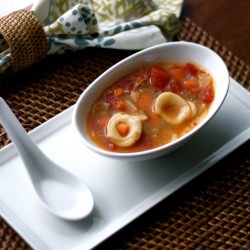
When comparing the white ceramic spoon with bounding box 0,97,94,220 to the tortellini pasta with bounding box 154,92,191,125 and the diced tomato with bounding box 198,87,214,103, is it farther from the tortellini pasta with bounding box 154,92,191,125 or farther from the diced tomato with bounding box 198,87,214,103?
the diced tomato with bounding box 198,87,214,103

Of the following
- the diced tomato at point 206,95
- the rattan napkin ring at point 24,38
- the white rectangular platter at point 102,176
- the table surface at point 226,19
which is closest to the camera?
the white rectangular platter at point 102,176

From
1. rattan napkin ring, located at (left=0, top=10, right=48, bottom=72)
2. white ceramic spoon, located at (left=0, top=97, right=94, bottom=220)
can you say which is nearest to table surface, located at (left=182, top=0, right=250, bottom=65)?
rattan napkin ring, located at (left=0, top=10, right=48, bottom=72)

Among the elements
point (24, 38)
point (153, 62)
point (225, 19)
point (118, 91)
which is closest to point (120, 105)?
point (118, 91)

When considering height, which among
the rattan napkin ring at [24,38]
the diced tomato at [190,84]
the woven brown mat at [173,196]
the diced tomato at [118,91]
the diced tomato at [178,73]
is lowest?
the woven brown mat at [173,196]

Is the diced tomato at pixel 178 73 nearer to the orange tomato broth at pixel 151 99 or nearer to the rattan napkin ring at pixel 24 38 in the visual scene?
the orange tomato broth at pixel 151 99

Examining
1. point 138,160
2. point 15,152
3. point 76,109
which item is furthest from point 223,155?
point 15,152

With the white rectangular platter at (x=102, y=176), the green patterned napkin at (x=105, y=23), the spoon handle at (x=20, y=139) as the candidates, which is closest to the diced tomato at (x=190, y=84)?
the white rectangular platter at (x=102, y=176)
